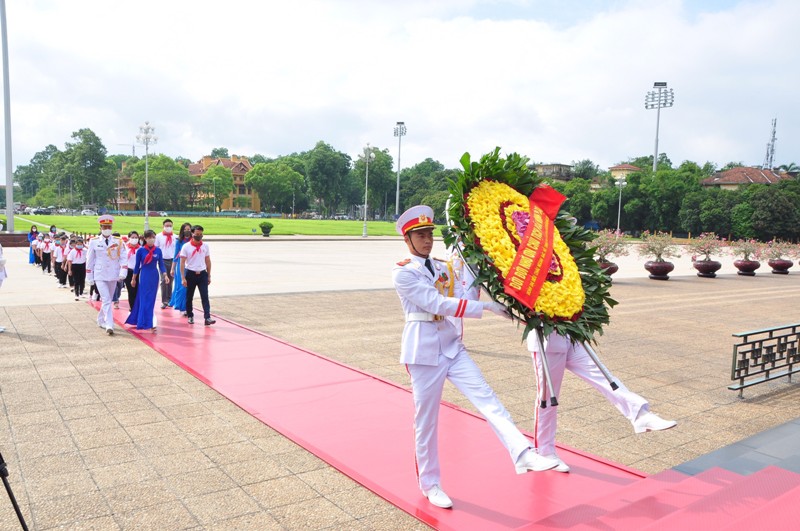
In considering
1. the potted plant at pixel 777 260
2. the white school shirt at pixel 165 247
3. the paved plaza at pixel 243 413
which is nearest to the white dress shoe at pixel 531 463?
the paved plaza at pixel 243 413

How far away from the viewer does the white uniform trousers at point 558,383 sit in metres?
4.25

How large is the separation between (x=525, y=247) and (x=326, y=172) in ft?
379

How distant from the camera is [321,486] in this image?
432 centimetres

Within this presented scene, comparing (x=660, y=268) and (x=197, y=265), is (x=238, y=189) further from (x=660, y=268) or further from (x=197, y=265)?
(x=197, y=265)

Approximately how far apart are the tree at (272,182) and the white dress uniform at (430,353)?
106534 millimetres

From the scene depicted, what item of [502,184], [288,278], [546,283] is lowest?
[288,278]

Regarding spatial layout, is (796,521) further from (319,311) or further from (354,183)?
(354,183)

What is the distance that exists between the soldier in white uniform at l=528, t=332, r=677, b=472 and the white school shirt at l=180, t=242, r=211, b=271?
7.49 m

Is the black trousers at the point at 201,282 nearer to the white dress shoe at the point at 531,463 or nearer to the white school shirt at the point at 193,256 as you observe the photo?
the white school shirt at the point at 193,256

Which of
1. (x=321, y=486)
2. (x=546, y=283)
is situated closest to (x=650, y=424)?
(x=546, y=283)

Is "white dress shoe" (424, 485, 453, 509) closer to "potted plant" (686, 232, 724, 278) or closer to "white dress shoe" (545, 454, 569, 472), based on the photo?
"white dress shoe" (545, 454, 569, 472)

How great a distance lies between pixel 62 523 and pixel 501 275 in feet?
10.5

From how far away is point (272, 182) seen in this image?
10738 cm

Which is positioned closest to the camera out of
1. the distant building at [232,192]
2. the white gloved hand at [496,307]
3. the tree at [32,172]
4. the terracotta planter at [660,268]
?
the white gloved hand at [496,307]
